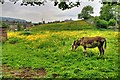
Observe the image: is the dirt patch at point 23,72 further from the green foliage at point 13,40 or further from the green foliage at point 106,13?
the green foliage at point 106,13

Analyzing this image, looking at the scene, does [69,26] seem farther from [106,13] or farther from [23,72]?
[23,72]

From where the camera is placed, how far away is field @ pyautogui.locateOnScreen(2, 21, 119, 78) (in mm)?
12781

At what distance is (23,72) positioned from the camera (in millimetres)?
13383

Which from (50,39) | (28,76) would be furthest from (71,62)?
(50,39)

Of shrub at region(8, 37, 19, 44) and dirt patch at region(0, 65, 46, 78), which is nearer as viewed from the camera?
dirt patch at region(0, 65, 46, 78)

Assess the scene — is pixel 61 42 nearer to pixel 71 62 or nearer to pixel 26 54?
pixel 26 54

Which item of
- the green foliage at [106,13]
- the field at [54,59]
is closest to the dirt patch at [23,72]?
the field at [54,59]

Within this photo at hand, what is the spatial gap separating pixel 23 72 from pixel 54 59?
2.90 meters

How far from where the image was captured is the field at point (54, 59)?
41.9 ft

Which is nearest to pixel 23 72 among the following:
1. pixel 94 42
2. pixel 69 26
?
pixel 94 42

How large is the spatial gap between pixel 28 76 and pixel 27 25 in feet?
68.5

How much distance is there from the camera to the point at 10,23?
3262 centimetres

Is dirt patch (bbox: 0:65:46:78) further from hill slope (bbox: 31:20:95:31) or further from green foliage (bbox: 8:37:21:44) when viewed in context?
hill slope (bbox: 31:20:95:31)

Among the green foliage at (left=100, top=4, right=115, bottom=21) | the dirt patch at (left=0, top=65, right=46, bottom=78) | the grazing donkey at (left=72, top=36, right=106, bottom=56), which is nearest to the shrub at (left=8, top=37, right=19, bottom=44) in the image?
the grazing donkey at (left=72, top=36, right=106, bottom=56)
